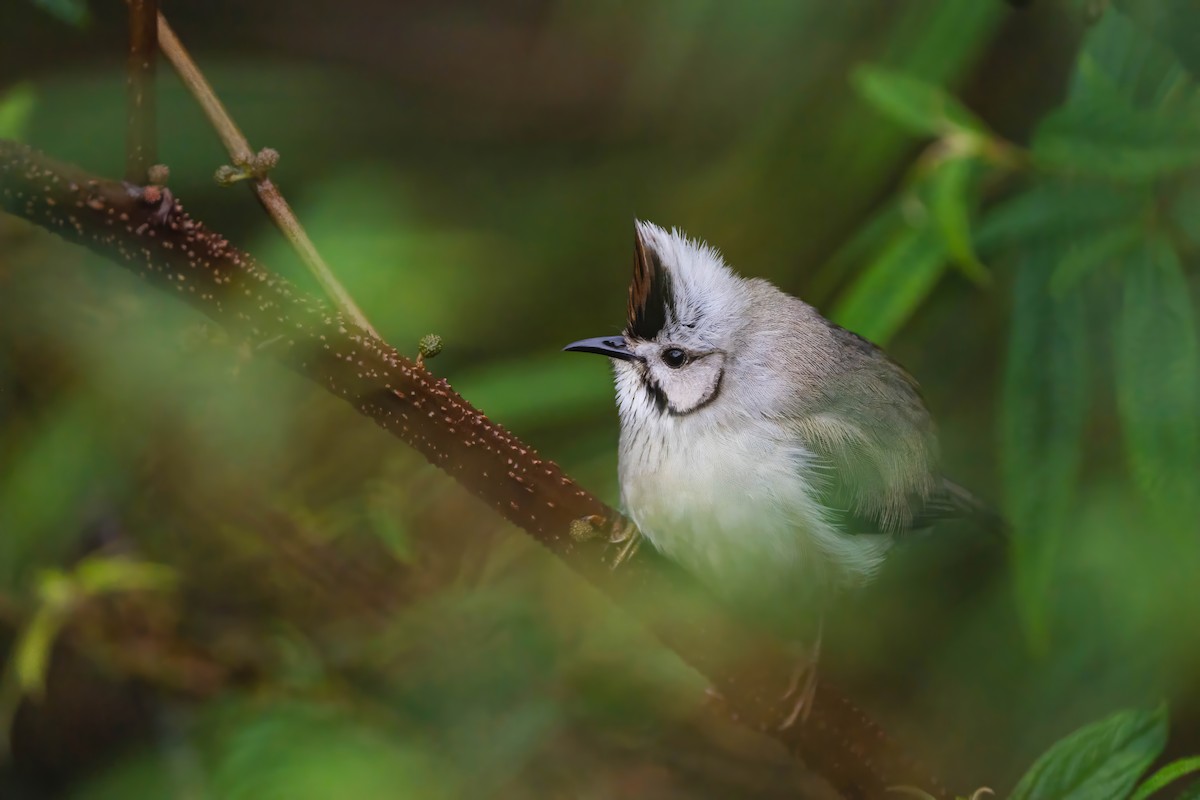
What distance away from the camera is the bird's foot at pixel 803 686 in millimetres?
975

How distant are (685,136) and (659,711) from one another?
104cm

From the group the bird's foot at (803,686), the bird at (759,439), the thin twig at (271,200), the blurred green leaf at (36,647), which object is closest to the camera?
the thin twig at (271,200)

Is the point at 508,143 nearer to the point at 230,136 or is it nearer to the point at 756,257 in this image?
the point at 756,257

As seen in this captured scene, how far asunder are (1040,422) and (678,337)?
0.39m

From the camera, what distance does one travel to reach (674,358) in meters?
1.18

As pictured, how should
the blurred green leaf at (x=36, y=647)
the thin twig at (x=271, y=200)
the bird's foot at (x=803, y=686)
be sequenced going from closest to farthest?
1. the thin twig at (x=271, y=200)
2. the bird's foot at (x=803, y=686)
3. the blurred green leaf at (x=36, y=647)

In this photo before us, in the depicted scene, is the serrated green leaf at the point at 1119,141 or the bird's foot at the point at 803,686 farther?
the serrated green leaf at the point at 1119,141

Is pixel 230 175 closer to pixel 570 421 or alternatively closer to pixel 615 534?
pixel 615 534

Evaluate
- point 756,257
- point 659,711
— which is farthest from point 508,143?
point 659,711

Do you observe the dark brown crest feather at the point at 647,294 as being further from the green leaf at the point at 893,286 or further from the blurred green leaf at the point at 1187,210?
the blurred green leaf at the point at 1187,210

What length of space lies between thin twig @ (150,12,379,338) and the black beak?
1.47ft

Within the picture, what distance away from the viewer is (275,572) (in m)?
1.48

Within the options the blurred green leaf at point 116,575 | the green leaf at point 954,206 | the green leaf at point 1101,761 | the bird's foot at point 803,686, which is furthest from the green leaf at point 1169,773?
the blurred green leaf at point 116,575

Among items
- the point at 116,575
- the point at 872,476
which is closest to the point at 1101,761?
the point at 872,476
